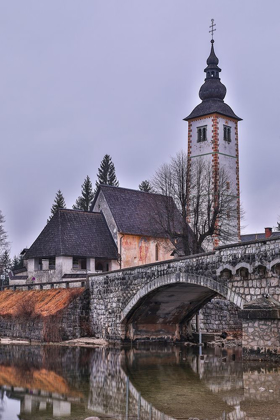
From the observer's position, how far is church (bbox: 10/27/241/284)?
148ft

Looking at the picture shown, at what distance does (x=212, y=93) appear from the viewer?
52781 millimetres

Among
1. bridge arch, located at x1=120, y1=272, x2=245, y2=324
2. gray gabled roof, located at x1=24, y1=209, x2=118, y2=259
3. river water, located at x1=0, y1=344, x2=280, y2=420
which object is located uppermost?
gray gabled roof, located at x1=24, y1=209, x2=118, y2=259

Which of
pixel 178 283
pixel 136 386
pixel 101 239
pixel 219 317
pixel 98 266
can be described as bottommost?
pixel 136 386

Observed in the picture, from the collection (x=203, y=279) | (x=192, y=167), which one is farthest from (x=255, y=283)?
(x=192, y=167)

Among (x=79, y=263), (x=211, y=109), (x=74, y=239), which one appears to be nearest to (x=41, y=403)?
(x=74, y=239)

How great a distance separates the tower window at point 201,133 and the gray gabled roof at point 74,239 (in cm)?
1124

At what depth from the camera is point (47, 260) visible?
45438 mm

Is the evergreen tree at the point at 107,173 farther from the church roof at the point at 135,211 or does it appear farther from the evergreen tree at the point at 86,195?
the church roof at the point at 135,211

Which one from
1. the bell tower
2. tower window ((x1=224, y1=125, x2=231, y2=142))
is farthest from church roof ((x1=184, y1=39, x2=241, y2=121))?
tower window ((x1=224, y1=125, x2=231, y2=142))

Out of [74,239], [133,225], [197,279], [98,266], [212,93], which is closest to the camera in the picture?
[197,279]

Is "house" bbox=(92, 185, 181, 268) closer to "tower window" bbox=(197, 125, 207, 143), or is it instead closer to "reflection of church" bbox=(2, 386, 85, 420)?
"tower window" bbox=(197, 125, 207, 143)

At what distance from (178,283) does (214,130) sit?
2832 cm

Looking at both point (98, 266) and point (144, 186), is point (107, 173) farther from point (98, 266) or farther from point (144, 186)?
point (98, 266)

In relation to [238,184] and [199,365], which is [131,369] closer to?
[199,365]
